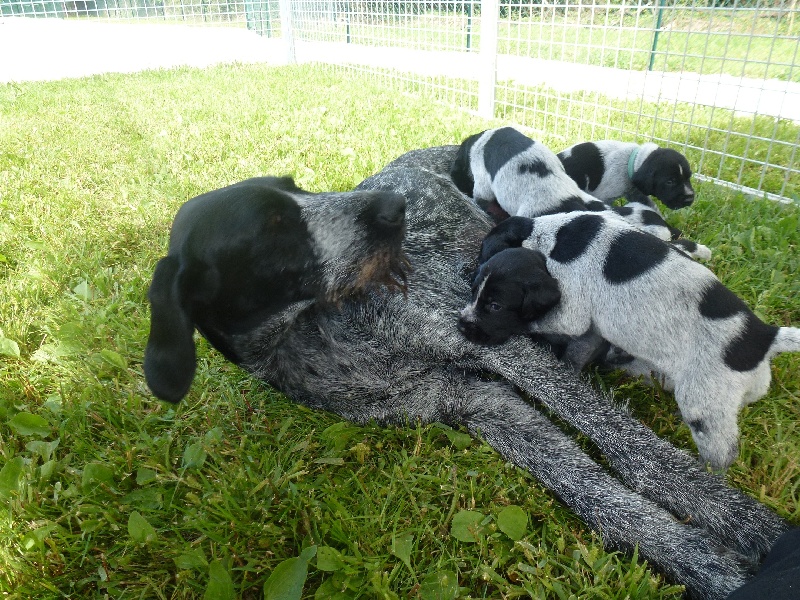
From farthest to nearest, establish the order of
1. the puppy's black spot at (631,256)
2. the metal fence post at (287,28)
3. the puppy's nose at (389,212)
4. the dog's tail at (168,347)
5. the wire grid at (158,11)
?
the wire grid at (158,11) < the metal fence post at (287,28) < the puppy's nose at (389,212) < the puppy's black spot at (631,256) < the dog's tail at (168,347)

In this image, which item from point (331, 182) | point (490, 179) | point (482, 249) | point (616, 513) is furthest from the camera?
point (331, 182)

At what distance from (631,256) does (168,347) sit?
191 cm

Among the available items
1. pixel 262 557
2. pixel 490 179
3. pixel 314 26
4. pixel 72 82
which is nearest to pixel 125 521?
pixel 262 557

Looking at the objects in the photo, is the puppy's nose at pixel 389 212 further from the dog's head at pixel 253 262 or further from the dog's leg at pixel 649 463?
the dog's leg at pixel 649 463

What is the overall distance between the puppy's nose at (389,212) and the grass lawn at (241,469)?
2.98 feet

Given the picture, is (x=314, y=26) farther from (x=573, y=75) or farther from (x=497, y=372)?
(x=497, y=372)

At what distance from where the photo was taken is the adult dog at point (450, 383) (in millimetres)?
1920

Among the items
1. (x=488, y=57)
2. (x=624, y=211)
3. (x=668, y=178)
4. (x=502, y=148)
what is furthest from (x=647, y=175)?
(x=488, y=57)

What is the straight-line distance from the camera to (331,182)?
188 inches

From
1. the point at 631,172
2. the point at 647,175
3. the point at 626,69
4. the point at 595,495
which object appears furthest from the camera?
the point at 626,69

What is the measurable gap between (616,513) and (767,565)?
443 mm

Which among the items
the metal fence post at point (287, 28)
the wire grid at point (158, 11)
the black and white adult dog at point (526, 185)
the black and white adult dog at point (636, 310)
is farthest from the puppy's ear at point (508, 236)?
the wire grid at point (158, 11)

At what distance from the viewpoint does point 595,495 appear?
2014 millimetres

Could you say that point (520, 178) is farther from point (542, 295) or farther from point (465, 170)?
point (542, 295)
